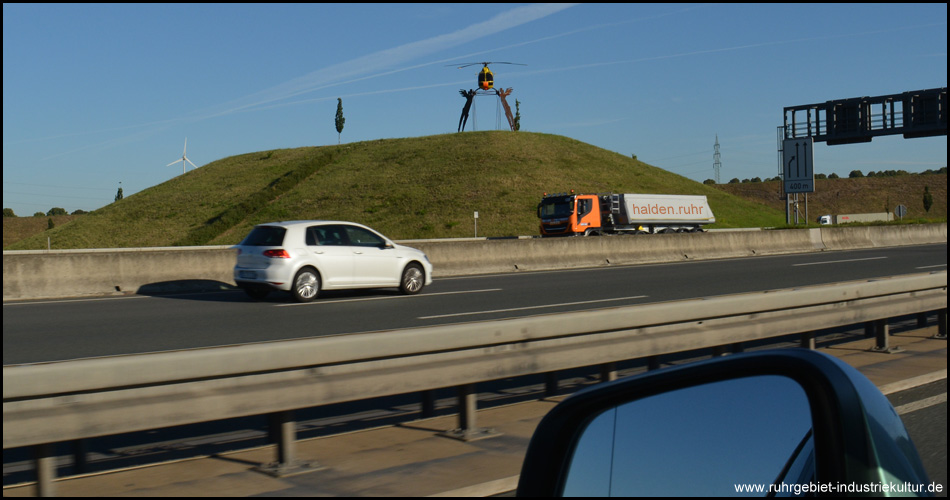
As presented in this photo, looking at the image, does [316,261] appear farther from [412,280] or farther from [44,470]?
[44,470]

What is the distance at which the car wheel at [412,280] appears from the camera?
17.7 meters

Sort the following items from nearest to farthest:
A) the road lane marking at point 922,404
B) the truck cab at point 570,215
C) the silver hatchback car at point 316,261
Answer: the road lane marking at point 922,404 < the silver hatchback car at point 316,261 < the truck cab at point 570,215

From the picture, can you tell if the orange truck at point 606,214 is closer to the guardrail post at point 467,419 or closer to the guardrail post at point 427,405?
the guardrail post at point 427,405

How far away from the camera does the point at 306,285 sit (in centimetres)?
1645

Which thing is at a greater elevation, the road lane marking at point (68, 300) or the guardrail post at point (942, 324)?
the road lane marking at point (68, 300)

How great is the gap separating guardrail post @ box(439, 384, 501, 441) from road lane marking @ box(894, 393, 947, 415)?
3.24 metres

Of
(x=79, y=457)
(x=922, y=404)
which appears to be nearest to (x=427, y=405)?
(x=79, y=457)

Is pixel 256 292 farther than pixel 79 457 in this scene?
Yes

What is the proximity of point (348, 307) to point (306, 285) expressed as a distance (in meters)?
1.47

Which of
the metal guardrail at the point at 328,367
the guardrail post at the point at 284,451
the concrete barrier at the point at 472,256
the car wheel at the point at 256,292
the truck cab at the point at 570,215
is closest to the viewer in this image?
the metal guardrail at the point at 328,367

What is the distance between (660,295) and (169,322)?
9.10 meters

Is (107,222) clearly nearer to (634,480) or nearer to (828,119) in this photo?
(828,119)

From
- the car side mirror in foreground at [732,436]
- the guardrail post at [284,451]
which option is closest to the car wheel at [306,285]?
the guardrail post at [284,451]

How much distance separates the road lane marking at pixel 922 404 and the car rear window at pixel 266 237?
476 inches
